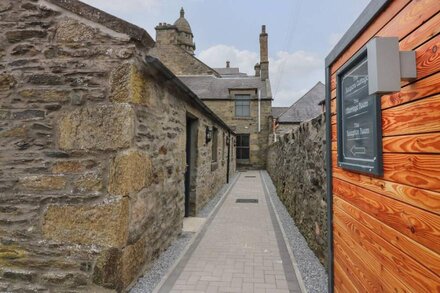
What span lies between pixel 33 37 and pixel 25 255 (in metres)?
2.45

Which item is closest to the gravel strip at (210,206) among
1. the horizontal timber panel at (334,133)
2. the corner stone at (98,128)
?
the corner stone at (98,128)

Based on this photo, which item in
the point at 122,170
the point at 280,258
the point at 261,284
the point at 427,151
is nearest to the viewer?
the point at 427,151

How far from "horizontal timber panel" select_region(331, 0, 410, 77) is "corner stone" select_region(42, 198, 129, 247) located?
2.62m

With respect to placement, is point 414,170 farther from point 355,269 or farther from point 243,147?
point 243,147

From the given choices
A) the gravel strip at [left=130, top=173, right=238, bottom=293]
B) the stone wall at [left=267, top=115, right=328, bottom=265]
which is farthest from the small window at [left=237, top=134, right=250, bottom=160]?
the gravel strip at [left=130, top=173, right=238, bottom=293]

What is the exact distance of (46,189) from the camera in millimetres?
3287

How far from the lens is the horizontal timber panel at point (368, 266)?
5.73ft

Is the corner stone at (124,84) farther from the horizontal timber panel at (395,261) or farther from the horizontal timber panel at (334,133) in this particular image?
the horizontal timber panel at (395,261)

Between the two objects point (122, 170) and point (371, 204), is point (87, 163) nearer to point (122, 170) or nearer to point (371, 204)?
point (122, 170)

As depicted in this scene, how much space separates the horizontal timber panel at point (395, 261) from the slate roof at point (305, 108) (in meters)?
19.8

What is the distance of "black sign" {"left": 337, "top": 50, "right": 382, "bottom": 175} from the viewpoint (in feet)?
6.35

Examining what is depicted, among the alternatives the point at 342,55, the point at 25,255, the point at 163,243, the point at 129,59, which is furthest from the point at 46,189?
the point at 342,55

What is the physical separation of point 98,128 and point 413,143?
293 centimetres

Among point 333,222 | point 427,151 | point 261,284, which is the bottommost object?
point 261,284
